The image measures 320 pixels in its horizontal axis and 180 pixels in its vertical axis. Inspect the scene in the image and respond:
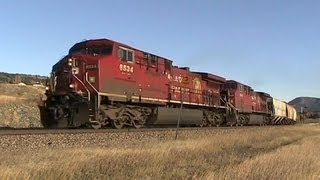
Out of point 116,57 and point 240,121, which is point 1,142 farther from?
point 240,121

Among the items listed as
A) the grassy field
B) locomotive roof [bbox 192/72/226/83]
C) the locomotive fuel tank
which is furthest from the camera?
locomotive roof [bbox 192/72/226/83]

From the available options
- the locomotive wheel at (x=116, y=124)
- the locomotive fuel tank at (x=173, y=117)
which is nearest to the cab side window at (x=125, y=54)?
the locomotive wheel at (x=116, y=124)

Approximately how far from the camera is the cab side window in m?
21.0

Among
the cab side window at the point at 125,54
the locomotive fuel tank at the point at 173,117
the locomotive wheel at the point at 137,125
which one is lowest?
the locomotive wheel at the point at 137,125

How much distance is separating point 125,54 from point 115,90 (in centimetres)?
214

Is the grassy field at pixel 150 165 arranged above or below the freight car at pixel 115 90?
below

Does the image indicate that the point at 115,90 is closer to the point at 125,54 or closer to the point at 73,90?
the point at 73,90

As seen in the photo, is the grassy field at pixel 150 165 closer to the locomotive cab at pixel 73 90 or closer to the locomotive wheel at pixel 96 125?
the locomotive wheel at pixel 96 125

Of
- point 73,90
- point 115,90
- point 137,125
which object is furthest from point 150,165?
point 137,125

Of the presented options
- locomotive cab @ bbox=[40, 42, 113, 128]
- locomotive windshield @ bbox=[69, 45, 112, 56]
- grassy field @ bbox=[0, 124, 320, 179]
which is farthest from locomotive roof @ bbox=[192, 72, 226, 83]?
grassy field @ bbox=[0, 124, 320, 179]

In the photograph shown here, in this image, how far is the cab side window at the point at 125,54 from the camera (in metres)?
21.0

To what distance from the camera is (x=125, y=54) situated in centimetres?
2141

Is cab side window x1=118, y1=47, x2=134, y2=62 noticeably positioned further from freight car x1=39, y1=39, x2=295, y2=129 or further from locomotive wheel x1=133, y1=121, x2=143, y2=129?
locomotive wheel x1=133, y1=121, x2=143, y2=129

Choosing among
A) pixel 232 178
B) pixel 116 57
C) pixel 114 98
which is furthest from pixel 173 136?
pixel 232 178
